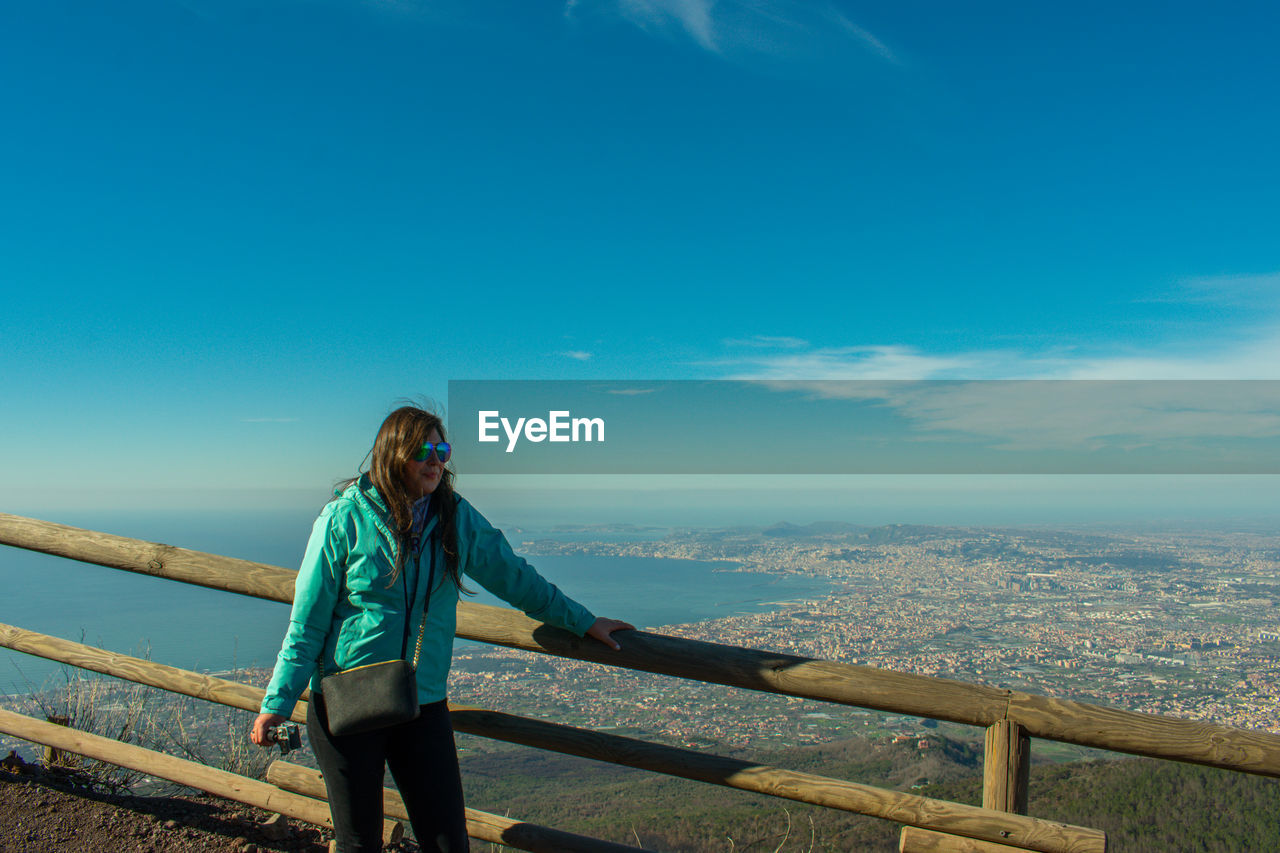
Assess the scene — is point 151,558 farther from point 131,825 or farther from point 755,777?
point 755,777

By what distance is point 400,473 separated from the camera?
6.62ft

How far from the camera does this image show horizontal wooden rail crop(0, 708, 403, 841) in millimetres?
2795

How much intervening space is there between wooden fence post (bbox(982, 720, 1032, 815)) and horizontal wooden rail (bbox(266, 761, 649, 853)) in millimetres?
1116

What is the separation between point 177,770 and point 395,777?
5.32 feet

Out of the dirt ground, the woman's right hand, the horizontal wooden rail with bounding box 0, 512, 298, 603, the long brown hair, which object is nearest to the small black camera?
the woman's right hand

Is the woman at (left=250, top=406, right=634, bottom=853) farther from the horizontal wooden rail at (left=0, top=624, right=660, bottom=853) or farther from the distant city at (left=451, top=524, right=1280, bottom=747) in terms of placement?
the distant city at (left=451, top=524, right=1280, bottom=747)

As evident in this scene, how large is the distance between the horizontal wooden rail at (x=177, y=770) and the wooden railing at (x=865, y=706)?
0.34 feet

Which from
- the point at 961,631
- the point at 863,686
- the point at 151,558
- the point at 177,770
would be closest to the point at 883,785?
the point at 863,686

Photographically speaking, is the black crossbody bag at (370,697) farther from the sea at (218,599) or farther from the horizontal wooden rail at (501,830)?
the horizontal wooden rail at (501,830)

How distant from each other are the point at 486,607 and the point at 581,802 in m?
12.6

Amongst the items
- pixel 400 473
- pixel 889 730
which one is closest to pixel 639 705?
pixel 889 730

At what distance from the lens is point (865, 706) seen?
2.30 meters

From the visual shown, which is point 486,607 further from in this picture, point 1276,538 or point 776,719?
point 1276,538

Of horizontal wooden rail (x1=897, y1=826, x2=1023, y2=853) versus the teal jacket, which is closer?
the teal jacket
